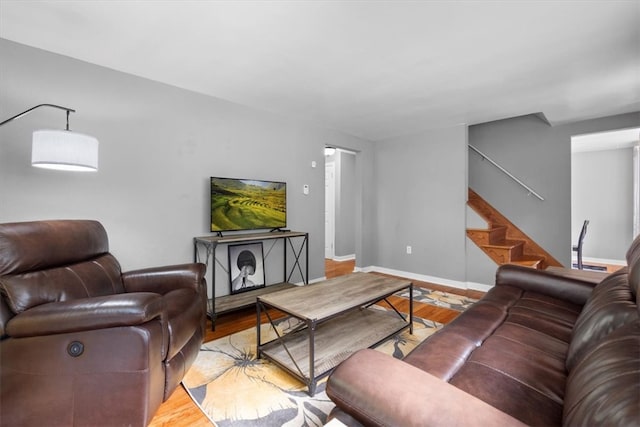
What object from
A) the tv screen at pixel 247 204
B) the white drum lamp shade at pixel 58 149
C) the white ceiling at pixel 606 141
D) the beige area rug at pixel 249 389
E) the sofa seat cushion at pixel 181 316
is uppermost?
the white ceiling at pixel 606 141

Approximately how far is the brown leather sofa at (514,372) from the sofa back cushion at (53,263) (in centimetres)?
168

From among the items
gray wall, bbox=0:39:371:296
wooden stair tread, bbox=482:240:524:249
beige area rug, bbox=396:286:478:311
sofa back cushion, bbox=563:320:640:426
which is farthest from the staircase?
sofa back cushion, bbox=563:320:640:426

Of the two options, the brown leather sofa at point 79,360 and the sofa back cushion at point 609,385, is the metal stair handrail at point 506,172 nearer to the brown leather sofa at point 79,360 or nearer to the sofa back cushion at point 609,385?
the sofa back cushion at point 609,385

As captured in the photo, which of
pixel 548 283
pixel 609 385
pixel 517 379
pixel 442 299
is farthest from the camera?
pixel 442 299

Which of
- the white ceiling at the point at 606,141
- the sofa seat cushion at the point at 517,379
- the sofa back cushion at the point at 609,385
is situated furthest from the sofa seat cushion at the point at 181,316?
the white ceiling at the point at 606,141

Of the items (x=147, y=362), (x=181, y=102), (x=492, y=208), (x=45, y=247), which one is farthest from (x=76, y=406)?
(x=492, y=208)

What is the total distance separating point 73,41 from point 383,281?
2.98 meters

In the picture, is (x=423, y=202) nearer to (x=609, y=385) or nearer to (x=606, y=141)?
(x=606, y=141)

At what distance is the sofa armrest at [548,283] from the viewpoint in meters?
1.86

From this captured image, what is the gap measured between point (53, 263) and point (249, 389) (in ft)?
4.60

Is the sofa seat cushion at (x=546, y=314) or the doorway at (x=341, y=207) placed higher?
the doorway at (x=341, y=207)

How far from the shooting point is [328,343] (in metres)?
2.09

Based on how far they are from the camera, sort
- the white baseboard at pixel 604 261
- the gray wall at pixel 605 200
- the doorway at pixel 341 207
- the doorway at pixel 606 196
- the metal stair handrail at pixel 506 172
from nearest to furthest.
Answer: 1. the metal stair handrail at pixel 506 172
2. the doorway at pixel 606 196
3. the gray wall at pixel 605 200
4. the white baseboard at pixel 604 261
5. the doorway at pixel 341 207

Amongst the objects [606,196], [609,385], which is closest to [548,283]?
[609,385]
